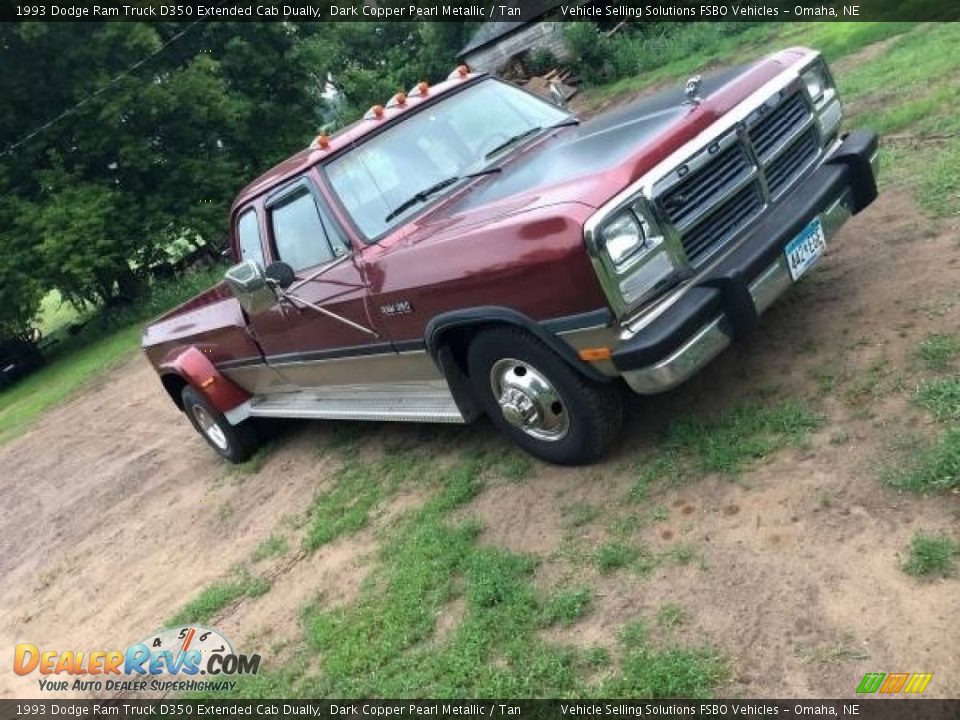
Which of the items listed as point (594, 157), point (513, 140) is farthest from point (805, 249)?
point (513, 140)

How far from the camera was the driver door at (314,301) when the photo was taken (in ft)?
15.4

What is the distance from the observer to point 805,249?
3.90 meters

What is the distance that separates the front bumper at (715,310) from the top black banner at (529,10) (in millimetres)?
9735

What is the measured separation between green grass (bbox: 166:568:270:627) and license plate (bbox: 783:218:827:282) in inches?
130

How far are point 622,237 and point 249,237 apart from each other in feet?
10.6

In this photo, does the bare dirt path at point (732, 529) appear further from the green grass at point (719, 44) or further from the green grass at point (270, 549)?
the green grass at point (719, 44)

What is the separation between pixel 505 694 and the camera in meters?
Result: 2.98

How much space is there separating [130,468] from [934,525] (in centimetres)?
741

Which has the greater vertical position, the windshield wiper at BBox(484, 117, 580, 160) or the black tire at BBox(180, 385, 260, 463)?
the windshield wiper at BBox(484, 117, 580, 160)

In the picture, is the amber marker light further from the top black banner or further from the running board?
the top black banner

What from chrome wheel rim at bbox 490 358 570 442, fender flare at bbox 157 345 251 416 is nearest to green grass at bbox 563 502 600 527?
chrome wheel rim at bbox 490 358 570 442

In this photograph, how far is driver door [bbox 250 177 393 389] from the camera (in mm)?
4688

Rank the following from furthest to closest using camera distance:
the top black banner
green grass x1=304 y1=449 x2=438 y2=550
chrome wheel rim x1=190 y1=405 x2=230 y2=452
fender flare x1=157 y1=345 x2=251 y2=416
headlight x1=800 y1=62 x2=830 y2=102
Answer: the top black banner
chrome wheel rim x1=190 y1=405 x2=230 y2=452
fender flare x1=157 y1=345 x2=251 y2=416
green grass x1=304 y1=449 x2=438 y2=550
headlight x1=800 y1=62 x2=830 y2=102


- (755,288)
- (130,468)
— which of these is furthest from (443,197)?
(130,468)
